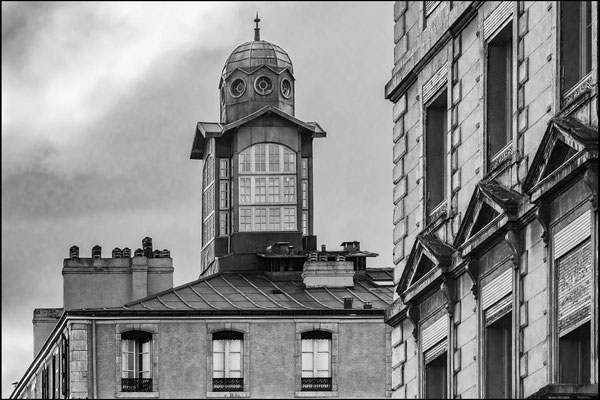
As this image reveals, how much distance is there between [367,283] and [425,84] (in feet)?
148

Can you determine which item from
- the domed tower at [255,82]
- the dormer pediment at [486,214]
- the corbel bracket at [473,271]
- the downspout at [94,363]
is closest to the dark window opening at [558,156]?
the dormer pediment at [486,214]

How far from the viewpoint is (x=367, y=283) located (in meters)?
91.7

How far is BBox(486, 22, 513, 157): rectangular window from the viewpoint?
41.6 m

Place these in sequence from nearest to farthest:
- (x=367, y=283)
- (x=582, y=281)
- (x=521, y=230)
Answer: (x=582, y=281) < (x=521, y=230) < (x=367, y=283)

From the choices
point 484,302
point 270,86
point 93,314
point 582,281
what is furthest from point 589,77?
point 270,86

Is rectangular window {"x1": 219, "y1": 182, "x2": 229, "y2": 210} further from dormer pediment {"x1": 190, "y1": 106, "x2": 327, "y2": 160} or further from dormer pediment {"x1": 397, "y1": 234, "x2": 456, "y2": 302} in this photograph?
dormer pediment {"x1": 397, "y1": 234, "x2": 456, "y2": 302}

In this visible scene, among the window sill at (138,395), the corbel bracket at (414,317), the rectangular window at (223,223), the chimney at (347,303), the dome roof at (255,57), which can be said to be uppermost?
the dome roof at (255,57)

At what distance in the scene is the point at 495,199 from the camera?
40.2m

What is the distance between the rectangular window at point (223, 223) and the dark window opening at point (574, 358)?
61.0m

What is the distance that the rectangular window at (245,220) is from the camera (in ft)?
318

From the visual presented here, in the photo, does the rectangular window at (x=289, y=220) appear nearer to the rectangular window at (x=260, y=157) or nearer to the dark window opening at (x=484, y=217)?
the rectangular window at (x=260, y=157)

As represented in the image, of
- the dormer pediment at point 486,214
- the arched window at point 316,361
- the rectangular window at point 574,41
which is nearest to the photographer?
the rectangular window at point 574,41

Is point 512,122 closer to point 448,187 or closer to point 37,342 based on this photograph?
point 448,187

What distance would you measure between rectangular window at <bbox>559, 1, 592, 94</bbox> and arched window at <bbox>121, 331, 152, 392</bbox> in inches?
1876
